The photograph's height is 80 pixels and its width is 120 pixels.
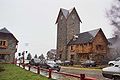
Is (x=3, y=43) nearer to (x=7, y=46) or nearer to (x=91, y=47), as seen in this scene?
(x=7, y=46)

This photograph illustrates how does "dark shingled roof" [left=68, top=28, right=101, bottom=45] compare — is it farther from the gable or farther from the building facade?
the gable

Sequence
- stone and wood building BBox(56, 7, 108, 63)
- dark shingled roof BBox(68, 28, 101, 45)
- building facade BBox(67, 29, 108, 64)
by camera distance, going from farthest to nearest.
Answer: dark shingled roof BBox(68, 28, 101, 45) → stone and wood building BBox(56, 7, 108, 63) → building facade BBox(67, 29, 108, 64)

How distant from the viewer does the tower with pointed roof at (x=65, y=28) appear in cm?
6291

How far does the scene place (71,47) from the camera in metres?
60.4

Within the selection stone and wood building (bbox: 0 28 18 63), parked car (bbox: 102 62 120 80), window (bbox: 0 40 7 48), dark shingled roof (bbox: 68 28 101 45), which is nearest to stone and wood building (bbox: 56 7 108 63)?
dark shingled roof (bbox: 68 28 101 45)

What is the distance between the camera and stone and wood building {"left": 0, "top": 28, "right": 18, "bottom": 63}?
44438 millimetres

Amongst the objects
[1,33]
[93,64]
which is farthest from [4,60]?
[93,64]

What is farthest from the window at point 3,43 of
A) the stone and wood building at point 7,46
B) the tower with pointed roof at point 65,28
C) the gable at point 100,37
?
the tower with pointed roof at point 65,28

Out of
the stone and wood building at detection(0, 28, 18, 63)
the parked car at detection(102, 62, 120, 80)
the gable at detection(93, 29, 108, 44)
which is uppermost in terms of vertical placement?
the gable at detection(93, 29, 108, 44)

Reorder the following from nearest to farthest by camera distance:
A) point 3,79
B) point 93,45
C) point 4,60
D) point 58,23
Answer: point 3,79 < point 4,60 < point 93,45 < point 58,23

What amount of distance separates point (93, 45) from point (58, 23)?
19.2 metres

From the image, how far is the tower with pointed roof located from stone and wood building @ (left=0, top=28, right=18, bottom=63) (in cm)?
2014

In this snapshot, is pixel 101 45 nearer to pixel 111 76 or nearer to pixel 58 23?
pixel 58 23

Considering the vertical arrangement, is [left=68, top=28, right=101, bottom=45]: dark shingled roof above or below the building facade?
above
